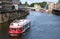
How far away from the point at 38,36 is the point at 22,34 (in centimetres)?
284

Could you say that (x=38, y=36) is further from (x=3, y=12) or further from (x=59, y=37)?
(x=3, y=12)

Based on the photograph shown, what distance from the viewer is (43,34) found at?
5916 centimetres

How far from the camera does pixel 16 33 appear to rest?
56.0m

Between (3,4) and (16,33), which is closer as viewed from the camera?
(16,33)

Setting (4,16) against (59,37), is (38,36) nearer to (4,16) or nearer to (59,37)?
(59,37)

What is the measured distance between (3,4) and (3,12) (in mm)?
7019

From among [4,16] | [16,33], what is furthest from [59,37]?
[4,16]

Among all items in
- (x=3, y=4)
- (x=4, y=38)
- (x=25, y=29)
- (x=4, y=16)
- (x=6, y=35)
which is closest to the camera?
(x=4, y=38)

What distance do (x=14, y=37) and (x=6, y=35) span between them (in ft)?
10.4

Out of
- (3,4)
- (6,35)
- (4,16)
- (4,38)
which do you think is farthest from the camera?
(3,4)

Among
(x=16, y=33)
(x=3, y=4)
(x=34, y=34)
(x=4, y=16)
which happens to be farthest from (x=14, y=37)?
(x=3, y=4)

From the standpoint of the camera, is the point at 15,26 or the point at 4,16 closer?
the point at 15,26

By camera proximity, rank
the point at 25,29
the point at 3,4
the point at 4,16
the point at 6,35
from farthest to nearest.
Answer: the point at 3,4 → the point at 4,16 → the point at 25,29 → the point at 6,35

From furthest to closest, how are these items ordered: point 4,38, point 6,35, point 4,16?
1. point 4,16
2. point 6,35
3. point 4,38
